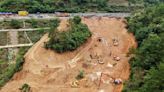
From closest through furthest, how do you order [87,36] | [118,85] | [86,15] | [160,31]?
[118,85] → [160,31] → [87,36] → [86,15]

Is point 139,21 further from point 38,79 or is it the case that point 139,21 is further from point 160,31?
point 38,79

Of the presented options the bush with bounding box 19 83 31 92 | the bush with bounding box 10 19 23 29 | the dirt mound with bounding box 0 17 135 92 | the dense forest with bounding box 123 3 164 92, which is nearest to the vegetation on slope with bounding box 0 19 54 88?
the bush with bounding box 10 19 23 29

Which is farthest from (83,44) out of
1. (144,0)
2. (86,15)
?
(144,0)

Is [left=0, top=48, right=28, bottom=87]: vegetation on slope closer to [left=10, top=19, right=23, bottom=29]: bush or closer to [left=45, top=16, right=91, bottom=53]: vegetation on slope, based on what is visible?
[left=45, top=16, right=91, bottom=53]: vegetation on slope

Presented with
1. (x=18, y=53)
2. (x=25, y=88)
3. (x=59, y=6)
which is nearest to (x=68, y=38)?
(x=18, y=53)

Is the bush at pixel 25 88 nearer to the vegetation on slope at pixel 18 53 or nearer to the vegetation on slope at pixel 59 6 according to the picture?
the vegetation on slope at pixel 18 53
